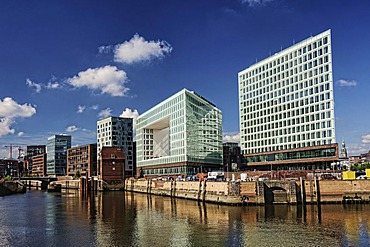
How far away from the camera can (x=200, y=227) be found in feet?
182

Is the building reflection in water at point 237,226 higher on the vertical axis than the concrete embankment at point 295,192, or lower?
lower

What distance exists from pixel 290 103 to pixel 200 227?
90023mm

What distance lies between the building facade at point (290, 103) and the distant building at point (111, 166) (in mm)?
49912

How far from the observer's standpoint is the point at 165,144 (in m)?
178

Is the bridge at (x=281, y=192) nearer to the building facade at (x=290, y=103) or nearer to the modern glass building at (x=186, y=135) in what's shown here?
the building facade at (x=290, y=103)

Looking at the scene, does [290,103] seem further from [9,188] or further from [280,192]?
[9,188]

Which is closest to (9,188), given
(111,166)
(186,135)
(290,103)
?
(111,166)

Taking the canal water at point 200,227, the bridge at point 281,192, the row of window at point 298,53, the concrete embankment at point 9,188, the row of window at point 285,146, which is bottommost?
the concrete embankment at point 9,188

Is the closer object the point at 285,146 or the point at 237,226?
the point at 237,226

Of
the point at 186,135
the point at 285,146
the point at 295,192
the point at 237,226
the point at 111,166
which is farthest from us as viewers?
the point at 111,166

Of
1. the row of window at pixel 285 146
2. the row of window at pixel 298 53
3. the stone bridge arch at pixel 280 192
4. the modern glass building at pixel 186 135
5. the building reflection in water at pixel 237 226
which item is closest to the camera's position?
the building reflection in water at pixel 237 226

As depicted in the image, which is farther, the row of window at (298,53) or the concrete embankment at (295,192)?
the row of window at (298,53)

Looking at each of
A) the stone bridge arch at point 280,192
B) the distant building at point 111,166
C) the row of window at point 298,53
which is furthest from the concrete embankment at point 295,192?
the distant building at point 111,166

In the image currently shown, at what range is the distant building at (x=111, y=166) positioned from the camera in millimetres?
165475
